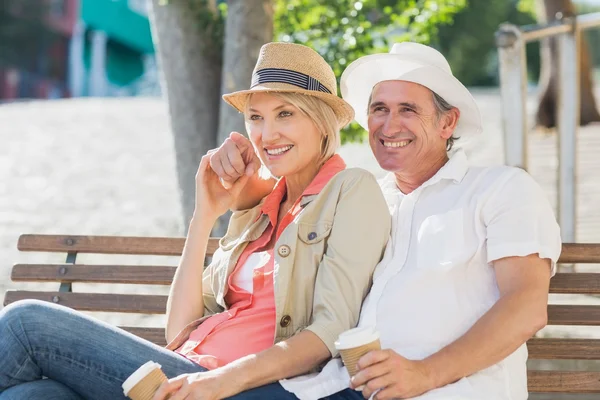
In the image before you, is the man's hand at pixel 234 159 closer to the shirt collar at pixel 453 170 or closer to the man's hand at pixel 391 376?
the shirt collar at pixel 453 170

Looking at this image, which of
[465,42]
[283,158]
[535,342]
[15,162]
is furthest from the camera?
[465,42]

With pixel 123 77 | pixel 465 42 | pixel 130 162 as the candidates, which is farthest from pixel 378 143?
pixel 123 77

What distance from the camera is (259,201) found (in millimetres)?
3826

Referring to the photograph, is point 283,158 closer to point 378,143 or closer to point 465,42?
point 378,143

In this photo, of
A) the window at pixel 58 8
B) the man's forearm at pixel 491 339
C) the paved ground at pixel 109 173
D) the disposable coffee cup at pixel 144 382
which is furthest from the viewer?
the window at pixel 58 8

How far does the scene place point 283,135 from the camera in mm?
3402

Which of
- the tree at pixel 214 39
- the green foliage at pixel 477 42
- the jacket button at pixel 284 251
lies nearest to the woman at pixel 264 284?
the jacket button at pixel 284 251

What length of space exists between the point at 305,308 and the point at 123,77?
125ft

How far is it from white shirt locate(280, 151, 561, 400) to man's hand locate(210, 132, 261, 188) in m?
0.60

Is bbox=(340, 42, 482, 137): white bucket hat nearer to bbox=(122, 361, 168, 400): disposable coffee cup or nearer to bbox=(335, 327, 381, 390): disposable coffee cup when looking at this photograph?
bbox=(335, 327, 381, 390): disposable coffee cup

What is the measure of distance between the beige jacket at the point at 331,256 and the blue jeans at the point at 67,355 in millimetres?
379

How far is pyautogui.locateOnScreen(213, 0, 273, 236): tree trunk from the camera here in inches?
216

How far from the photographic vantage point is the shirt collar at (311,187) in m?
3.38

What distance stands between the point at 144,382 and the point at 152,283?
57.9 inches
